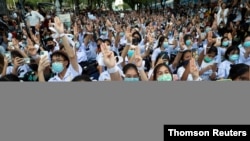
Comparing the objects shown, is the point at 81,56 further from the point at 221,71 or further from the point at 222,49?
the point at 221,71

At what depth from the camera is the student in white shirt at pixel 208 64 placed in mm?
4261

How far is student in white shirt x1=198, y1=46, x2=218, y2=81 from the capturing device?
14.0 feet

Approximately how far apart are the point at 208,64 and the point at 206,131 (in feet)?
8.20

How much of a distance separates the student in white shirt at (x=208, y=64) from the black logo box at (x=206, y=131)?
2.09m

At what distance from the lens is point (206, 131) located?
2102mm

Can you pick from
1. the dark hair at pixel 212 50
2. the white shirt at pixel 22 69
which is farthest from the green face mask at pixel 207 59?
the white shirt at pixel 22 69

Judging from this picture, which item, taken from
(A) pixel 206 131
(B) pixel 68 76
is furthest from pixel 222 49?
(A) pixel 206 131

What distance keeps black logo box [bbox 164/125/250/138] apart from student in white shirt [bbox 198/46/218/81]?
2094mm

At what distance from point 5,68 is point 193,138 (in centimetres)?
261

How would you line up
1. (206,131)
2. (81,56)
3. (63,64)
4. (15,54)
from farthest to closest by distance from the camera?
(81,56) → (15,54) → (63,64) → (206,131)

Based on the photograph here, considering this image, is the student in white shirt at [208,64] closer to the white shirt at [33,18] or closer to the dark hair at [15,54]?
the dark hair at [15,54]

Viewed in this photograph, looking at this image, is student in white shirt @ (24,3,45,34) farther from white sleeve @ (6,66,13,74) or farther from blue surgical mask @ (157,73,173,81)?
blue surgical mask @ (157,73,173,81)

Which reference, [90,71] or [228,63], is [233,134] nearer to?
[228,63]

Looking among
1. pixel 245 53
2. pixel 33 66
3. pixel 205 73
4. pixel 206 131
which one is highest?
pixel 245 53
